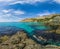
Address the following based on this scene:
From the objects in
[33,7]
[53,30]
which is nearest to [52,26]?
[53,30]

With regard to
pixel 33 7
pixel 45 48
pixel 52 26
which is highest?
pixel 33 7

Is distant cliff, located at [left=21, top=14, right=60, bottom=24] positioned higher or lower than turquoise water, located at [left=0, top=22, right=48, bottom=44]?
higher

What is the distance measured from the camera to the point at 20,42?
8.66m

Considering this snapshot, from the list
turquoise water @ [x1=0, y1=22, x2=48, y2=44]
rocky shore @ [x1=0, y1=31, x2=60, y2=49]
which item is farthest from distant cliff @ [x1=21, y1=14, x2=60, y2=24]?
rocky shore @ [x1=0, y1=31, x2=60, y2=49]

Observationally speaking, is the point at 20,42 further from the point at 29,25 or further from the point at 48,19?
the point at 48,19

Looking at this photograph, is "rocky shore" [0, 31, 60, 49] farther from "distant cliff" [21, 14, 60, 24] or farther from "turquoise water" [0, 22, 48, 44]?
"distant cliff" [21, 14, 60, 24]

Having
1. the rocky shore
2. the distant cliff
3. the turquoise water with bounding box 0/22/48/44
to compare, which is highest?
the distant cliff

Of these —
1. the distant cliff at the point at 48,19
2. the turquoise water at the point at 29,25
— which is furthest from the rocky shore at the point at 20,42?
the distant cliff at the point at 48,19

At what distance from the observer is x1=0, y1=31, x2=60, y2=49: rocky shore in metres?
8.63

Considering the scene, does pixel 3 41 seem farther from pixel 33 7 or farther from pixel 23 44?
pixel 33 7

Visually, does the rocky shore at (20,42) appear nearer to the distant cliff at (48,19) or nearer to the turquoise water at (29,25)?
the turquoise water at (29,25)

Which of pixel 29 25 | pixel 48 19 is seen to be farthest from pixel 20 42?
pixel 48 19

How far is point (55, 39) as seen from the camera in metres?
8.62

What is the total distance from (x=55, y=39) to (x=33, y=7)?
1049mm
